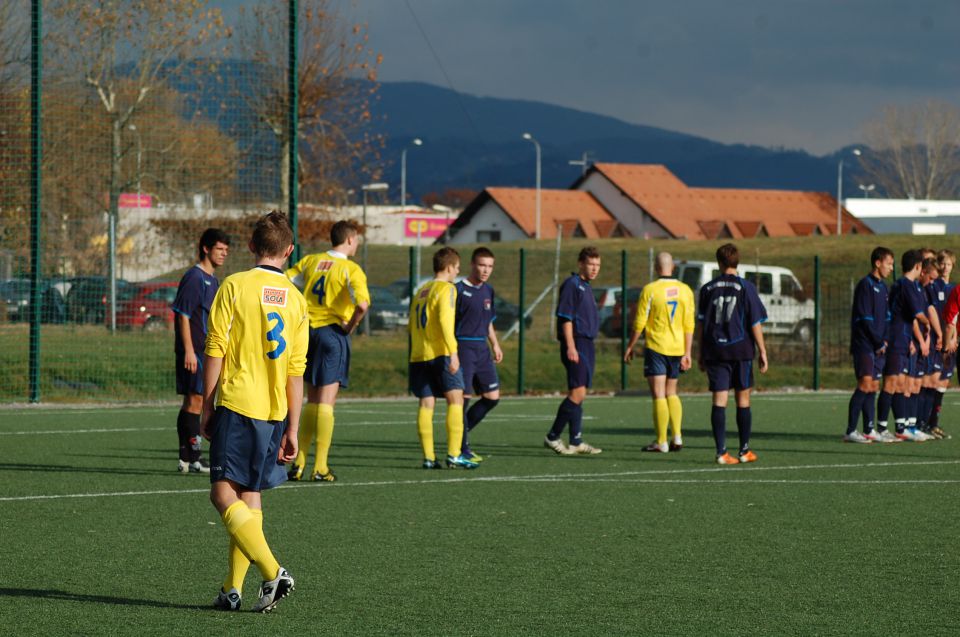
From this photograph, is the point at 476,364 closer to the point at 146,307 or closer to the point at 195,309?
the point at 195,309

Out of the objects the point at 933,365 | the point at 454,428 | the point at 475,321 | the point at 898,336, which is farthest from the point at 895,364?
the point at 454,428

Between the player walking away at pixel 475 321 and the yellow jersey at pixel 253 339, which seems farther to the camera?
the player walking away at pixel 475 321

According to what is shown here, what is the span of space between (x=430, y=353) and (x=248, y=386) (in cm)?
555

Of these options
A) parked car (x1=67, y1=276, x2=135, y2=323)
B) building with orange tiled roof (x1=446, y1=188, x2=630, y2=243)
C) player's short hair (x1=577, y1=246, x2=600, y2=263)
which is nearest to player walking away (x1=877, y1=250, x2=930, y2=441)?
player's short hair (x1=577, y1=246, x2=600, y2=263)

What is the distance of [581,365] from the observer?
1366 cm

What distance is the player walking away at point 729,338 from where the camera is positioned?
1291cm

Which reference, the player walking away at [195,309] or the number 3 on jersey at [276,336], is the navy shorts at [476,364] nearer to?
the player walking away at [195,309]

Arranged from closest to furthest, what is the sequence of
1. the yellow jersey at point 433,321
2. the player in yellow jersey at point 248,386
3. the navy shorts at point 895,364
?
1. the player in yellow jersey at point 248,386
2. the yellow jersey at point 433,321
3. the navy shorts at point 895,364

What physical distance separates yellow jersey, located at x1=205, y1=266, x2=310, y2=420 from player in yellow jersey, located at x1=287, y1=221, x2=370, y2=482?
14.8ft

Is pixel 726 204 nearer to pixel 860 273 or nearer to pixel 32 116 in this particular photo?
pixel 860 273

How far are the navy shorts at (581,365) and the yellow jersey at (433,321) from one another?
70.2 inches

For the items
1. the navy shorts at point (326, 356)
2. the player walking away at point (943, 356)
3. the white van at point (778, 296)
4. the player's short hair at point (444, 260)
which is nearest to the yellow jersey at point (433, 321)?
the player's short hair at point (444, 260)

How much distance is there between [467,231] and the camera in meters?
86.1

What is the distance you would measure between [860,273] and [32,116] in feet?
88.0
